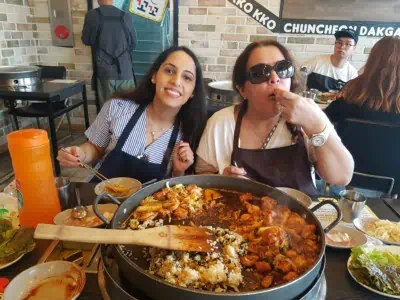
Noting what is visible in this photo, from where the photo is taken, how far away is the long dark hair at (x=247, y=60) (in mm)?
1753

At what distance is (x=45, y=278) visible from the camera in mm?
971

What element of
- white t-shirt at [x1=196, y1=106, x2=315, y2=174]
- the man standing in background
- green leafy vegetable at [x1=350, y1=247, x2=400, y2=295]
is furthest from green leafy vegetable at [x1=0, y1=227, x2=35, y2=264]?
the man standing in background

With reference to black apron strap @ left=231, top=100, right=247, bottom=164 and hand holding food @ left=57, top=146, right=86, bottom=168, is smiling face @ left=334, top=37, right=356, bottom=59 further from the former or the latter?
hand holding food @ left=57, top=146, right=86, bottom=168

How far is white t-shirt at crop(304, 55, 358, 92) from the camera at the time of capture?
14.6 feet

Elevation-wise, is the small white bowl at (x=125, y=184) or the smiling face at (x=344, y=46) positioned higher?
the smiling face at (x=344, y=46)

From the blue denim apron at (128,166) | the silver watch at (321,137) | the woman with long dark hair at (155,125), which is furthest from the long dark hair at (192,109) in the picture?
the silver watch at (321,137)

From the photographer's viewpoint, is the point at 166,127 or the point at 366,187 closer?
the point at 166,127

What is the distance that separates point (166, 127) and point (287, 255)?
1.25m

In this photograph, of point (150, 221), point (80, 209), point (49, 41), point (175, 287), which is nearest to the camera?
point (175, 287)

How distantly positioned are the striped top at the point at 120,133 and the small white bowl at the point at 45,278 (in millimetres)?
996

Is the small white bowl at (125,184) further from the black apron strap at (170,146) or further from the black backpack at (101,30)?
the black backpack at (101,30)

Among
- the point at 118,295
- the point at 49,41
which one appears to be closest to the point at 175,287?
the point at 118,295

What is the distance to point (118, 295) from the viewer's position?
2.76 feet

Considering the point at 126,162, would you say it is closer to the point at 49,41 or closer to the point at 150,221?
the point at 150,221
